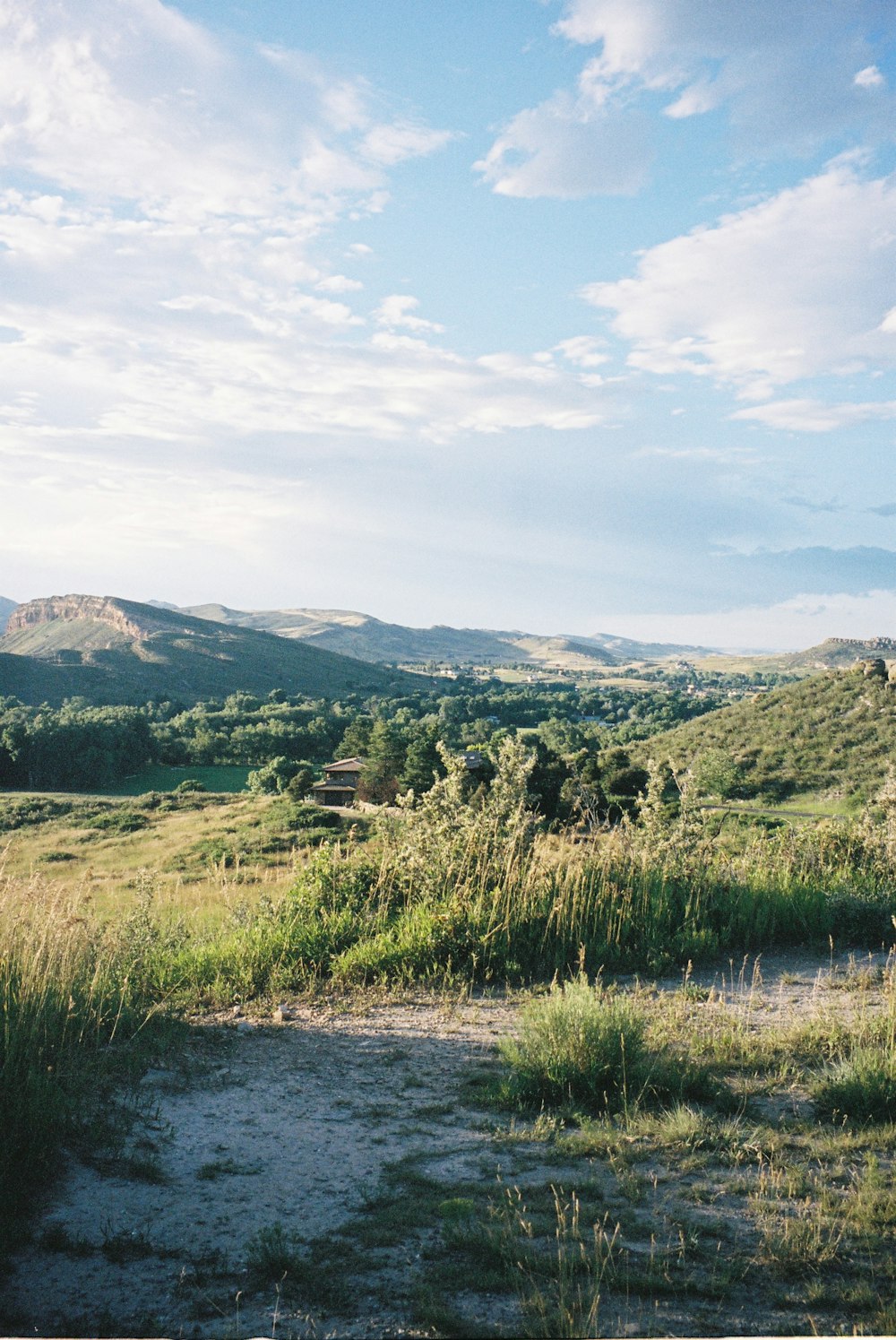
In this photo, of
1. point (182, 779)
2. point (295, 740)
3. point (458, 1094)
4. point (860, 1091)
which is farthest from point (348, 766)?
point (860, 1091)

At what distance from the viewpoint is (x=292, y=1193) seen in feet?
12.9

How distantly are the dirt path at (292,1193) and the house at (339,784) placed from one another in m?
59.4

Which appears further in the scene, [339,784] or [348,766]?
[348,766]

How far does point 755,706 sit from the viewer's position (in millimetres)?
65625

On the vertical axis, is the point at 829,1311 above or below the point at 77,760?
above

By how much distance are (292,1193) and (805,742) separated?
181ft

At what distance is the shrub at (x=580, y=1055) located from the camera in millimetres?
4973

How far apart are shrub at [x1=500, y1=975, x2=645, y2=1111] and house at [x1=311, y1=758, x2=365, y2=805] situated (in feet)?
196

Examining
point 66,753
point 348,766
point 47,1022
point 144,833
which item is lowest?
point 144,833

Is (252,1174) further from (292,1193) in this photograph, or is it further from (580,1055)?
(580,1055)

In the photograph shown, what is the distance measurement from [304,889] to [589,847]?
3.37 meters

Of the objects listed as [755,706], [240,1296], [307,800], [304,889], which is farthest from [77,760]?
[240,1296]

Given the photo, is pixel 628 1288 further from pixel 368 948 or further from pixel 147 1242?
pixel 368 948

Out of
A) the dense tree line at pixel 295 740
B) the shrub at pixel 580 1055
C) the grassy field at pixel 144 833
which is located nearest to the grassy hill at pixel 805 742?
the dense tree line at pixel 295 740
